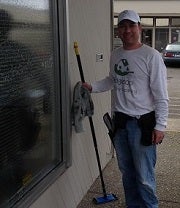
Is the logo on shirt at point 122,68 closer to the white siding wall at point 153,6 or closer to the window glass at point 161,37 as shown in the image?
the white siding wall at point 153,6

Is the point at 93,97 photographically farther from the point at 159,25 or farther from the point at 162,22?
the point at 159,25

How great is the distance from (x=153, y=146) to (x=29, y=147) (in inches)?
39.9

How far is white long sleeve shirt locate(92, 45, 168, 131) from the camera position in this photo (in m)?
3.20

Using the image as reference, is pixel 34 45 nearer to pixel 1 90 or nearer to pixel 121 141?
A: pixel 1 90

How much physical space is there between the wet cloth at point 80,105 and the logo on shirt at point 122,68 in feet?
1.41

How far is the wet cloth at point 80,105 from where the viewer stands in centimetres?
370

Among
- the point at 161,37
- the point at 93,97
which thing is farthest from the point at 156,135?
the point at 161,37

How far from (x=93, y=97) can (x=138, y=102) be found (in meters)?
1.22

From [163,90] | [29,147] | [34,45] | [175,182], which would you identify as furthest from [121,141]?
[175,182]

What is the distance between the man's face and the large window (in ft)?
1.84

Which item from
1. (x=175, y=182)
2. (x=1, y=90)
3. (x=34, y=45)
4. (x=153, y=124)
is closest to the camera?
(x=1, y=90)

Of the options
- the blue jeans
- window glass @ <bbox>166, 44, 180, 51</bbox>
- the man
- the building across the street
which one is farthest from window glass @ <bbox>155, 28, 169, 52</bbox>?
the man

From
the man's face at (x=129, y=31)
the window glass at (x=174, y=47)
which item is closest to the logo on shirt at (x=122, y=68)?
the man's face at (x=129, y=31)

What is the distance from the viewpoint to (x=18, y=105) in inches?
113
